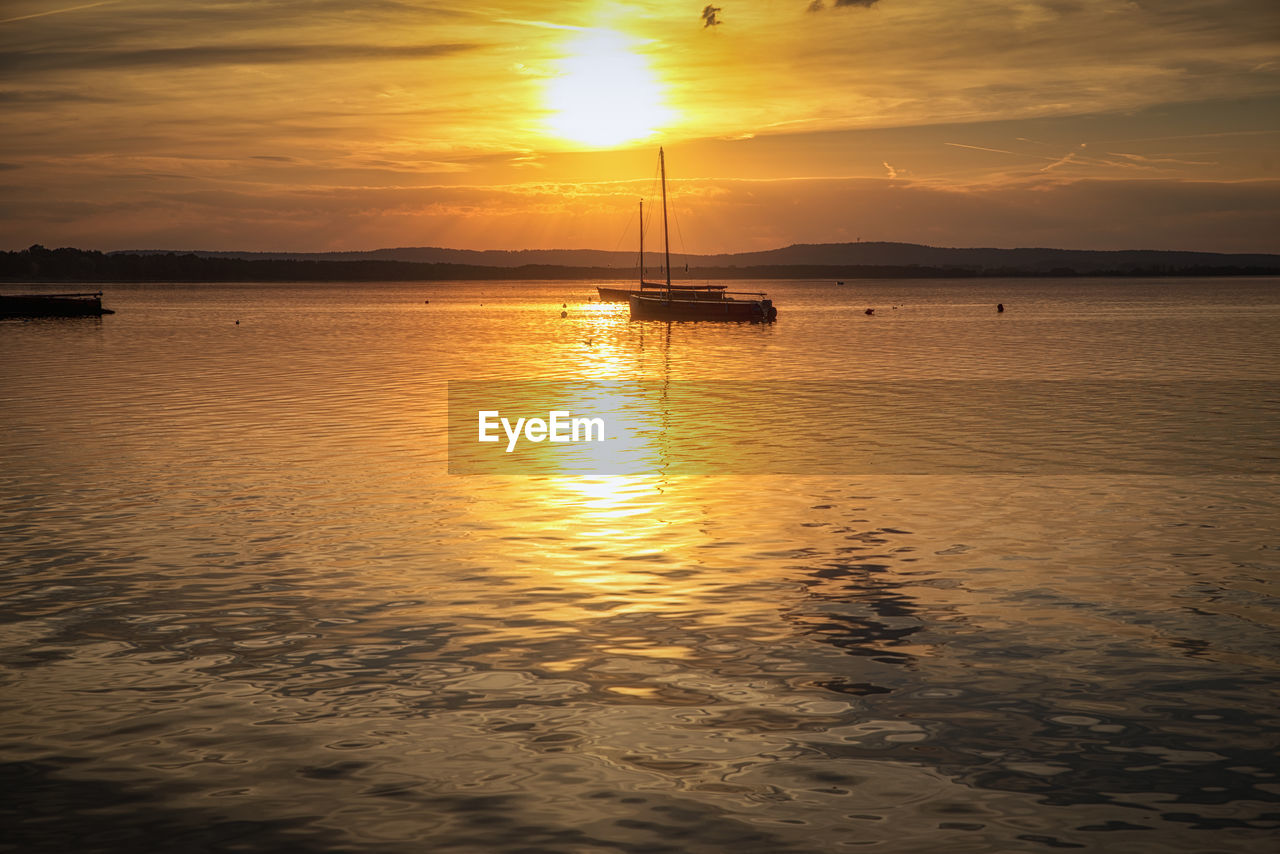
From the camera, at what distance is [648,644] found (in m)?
13.5

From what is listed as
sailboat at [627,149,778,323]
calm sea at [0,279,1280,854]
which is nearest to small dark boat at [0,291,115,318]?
sailboat at [627,149,778,323]

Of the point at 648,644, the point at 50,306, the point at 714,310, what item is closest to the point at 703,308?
the point at 714,310

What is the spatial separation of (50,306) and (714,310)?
214 ft

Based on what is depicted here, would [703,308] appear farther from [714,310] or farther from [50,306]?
[50,306]

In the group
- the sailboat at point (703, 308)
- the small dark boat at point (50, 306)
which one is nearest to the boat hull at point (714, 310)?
the sailboat at point (703, 308)

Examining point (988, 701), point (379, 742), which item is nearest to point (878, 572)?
point (988, 701)

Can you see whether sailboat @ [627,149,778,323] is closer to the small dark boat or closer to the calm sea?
the small dark boat

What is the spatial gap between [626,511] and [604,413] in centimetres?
1817

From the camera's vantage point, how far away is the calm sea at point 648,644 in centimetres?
907

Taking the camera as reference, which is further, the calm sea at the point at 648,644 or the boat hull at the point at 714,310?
the boat hull at the point at 714,310

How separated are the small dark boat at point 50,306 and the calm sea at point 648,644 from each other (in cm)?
9136

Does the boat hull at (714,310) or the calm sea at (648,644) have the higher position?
the boat hull at (714,310)

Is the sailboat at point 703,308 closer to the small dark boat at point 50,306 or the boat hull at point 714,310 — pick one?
the boat hull at point 714,310

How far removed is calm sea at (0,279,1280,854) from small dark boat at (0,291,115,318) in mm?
91356
